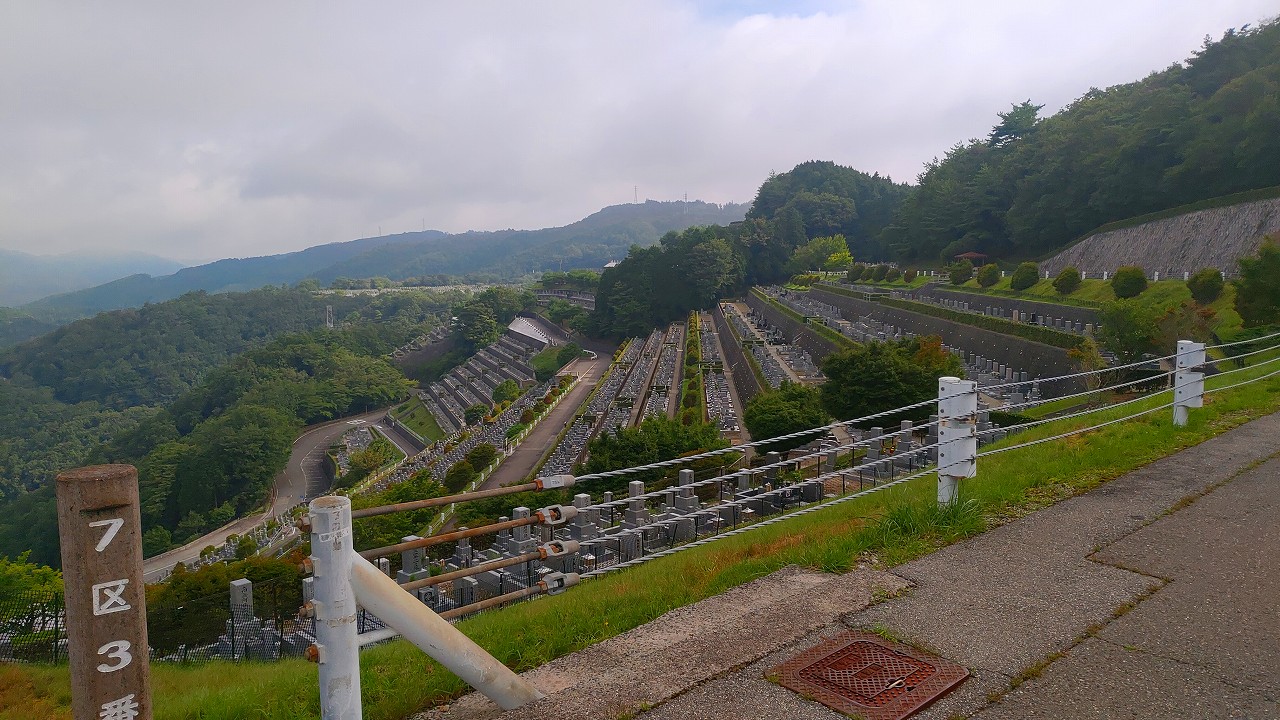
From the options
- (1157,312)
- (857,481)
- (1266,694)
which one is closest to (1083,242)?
(1157,312)

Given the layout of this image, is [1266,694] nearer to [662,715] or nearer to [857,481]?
[662,715]


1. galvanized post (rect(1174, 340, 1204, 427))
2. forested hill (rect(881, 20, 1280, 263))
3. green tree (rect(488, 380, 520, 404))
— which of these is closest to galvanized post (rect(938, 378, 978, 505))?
galvanized post (rect(1174, 340, 1204, 427))

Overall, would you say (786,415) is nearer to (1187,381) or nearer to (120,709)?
(1187,381)

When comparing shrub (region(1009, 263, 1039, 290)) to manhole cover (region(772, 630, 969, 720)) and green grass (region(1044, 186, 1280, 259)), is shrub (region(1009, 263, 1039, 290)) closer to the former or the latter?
green grass (region(1044, 186, 1280, 259))

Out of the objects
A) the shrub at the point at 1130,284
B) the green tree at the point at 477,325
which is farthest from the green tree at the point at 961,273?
the green tree at the point at 477,325

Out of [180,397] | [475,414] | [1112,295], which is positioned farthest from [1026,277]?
[180,397]
